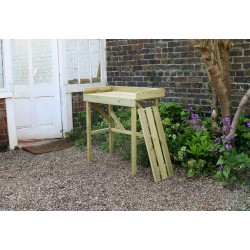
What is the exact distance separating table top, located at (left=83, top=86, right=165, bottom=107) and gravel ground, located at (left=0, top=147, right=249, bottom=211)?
83 centimetres

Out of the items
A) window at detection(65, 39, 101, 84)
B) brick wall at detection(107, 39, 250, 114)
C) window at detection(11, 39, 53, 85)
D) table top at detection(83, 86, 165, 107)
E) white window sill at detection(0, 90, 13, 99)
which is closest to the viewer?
table top at detection(83, 86, 165, 107)

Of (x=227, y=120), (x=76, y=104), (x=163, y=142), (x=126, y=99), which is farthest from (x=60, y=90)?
(x=227, y=120)

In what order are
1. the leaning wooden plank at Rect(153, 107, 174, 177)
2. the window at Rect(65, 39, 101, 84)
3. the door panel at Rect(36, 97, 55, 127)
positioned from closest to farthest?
the leaning wooden plank at Rect(153, 107, 174, 177) → the door panel at Rect(36, 97, 55, 127) → the window at Rect(65, 39, 101, 84)

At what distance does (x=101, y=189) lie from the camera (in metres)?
4.23

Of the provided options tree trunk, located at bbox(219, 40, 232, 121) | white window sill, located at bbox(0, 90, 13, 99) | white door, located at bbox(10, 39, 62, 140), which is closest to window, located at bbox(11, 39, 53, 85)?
white door, located at bbox(10, 39, 62, 140)

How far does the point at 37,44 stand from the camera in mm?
6328

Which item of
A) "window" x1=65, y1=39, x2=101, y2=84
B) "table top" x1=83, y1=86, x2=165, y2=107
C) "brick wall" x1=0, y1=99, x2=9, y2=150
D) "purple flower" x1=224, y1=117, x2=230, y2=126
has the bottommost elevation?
"brick wall" x1=0, y1=99, x2=9, y2=150

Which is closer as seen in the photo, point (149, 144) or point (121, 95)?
point (149, 144)

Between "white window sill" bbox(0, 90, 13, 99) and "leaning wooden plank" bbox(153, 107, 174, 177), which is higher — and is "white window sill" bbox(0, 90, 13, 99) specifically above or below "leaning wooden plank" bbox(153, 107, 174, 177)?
above

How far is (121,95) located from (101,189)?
1.09m

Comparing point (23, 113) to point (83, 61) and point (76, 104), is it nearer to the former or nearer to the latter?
point (76, 104)

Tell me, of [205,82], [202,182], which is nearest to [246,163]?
[202,182]

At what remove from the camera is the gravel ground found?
3799mm

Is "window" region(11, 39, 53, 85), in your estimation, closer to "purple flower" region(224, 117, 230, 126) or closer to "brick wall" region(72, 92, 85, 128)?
"brick wall" region(72, 92, 85, 128)
